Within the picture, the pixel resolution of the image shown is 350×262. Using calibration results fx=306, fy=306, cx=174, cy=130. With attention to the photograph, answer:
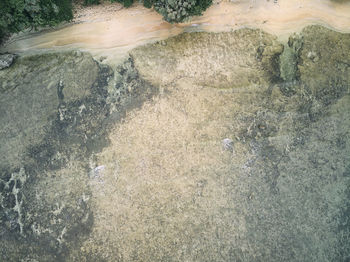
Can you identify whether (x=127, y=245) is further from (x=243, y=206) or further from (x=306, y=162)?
(x=306, y=162)

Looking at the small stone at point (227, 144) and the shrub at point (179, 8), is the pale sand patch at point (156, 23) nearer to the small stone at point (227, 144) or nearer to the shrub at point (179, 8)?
the shrub at point (179, 8)

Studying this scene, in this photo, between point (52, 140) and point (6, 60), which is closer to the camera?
point (52, 140)

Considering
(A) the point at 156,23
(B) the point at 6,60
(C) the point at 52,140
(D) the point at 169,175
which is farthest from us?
(A) the point at 156,23

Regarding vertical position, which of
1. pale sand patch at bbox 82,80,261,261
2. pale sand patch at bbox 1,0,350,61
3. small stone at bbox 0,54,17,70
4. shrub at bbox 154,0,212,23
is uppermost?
shrub at bbox 154,0,212,23

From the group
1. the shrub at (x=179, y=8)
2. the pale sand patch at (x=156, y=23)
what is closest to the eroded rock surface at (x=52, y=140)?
the pale sand patch at (x=156, y=23)

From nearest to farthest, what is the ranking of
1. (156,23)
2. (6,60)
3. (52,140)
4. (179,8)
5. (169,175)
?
(179,8), (169,175), (52,140), (6,60), (156,23)

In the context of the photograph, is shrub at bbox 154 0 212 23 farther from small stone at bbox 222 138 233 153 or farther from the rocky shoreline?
small stone at bbox 222 138 233 153

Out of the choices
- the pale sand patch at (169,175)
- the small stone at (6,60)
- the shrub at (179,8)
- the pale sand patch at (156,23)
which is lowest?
the pale sand patch at (169,175)

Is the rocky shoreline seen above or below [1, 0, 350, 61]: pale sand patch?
below

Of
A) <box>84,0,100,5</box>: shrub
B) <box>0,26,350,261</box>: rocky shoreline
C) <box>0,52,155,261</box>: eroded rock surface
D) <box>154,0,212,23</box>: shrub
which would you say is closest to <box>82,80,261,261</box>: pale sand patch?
<box>0,26,350,261</box>: rocky shoreline

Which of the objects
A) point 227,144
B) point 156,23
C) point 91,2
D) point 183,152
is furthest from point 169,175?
point 91,2

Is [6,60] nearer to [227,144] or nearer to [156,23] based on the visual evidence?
[156,23]

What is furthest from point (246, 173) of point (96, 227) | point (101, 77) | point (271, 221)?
point (101, 77)
